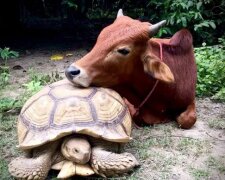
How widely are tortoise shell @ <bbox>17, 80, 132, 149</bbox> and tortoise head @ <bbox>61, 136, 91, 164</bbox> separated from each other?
77 millimetres

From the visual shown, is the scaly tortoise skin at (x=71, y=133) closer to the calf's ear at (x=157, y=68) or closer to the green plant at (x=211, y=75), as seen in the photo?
the calf's ear at (x=157, y=68)

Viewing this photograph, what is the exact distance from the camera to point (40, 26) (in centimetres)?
793

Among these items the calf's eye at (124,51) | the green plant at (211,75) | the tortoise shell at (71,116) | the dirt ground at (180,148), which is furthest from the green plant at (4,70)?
the green plant at (211,75)

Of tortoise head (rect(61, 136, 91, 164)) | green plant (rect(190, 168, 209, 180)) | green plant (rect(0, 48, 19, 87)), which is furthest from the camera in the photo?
green plant (rect(0, 48, 19, 87))

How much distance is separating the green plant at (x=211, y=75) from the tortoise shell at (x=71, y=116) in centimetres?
166

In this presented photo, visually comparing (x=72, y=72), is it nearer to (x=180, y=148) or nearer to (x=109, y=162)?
(x=109, y=162)

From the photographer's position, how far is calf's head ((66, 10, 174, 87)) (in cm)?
340

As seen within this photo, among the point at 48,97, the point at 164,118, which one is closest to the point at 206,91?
the point at 164,118

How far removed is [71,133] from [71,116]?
0.40 feet

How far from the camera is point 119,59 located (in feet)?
11.3

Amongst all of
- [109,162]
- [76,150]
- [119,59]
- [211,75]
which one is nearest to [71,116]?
[76,150]

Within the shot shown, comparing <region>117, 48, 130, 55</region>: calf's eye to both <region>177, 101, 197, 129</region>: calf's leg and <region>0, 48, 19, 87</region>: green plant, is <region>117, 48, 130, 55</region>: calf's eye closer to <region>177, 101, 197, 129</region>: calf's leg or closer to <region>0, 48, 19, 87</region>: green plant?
<region>177, 101, 197, 129</region>: calf's leg

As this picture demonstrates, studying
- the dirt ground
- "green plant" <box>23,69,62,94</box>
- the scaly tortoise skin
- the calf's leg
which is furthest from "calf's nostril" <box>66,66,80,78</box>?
"green plant" <box>23,69,62,94</box>

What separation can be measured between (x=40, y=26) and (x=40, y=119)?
512 cm
